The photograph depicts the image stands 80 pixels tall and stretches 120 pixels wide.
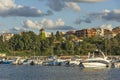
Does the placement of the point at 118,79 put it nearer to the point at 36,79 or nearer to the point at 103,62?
the point at 36,79

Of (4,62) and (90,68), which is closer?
(90,68)

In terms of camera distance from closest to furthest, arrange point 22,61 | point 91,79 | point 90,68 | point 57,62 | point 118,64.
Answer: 1. point 91,79
2. point 90,68
3. point 118,64
4. point 57,62
5. point 22,61

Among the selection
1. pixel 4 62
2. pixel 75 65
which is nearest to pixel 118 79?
pixel 75 65

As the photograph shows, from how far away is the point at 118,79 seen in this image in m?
75.9

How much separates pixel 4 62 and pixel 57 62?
30.6 metres

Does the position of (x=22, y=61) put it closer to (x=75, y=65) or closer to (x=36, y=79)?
(x=75, y=65)

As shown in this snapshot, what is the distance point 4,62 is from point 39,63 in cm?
2049

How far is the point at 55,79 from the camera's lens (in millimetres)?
75500

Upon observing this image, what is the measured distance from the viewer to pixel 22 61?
161 m

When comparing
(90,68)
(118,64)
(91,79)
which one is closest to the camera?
(91,79)

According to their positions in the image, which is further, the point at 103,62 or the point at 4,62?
the point at 4,62

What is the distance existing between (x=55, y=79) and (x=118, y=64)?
56.1m

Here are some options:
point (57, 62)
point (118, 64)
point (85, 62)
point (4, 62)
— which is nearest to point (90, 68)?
point (85, 62)

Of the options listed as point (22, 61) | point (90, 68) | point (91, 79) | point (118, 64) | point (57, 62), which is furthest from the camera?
point (22, 61)
